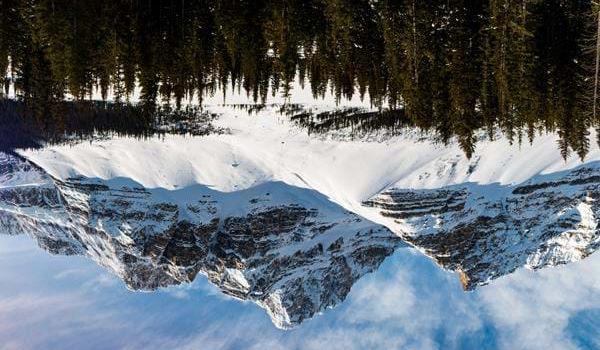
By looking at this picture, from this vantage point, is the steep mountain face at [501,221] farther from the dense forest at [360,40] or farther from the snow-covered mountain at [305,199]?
the dense forest at [360,40]

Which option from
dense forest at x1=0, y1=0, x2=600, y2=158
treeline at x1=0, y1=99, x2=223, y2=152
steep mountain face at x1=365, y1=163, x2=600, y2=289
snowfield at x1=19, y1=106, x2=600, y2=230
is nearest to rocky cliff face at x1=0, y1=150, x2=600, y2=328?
steep mountain face at x1=365, y1=163, x2=600, y2=289

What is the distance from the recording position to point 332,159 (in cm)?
6419

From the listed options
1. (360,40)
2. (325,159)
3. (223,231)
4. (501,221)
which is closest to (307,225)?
(223,231)

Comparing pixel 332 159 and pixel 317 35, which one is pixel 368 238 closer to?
pixel 332 159

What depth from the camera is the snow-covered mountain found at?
63.3 metres

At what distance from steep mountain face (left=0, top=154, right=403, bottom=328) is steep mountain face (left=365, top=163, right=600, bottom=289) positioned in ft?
42.2

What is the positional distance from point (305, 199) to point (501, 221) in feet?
110

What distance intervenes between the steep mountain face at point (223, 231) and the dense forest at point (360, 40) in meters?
44.0

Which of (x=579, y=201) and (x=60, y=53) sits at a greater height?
(x=60, y=53)

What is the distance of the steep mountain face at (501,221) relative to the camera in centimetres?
6838

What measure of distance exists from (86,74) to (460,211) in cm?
5991

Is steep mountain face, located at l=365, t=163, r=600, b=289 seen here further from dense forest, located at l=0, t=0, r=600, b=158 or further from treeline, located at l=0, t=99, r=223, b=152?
dense forest, located at l=0, t=0, r=600, b=158

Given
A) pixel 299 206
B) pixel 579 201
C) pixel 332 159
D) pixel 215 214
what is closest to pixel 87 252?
pixel 215 214

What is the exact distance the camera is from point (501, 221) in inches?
3322
